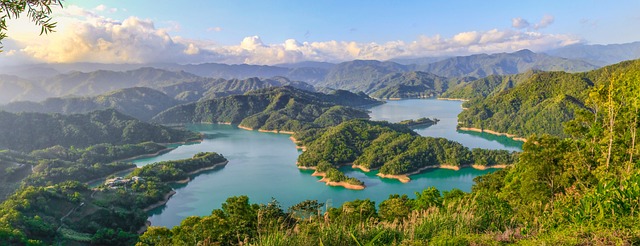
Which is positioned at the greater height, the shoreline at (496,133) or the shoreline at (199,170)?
the shoreline at (496,133)

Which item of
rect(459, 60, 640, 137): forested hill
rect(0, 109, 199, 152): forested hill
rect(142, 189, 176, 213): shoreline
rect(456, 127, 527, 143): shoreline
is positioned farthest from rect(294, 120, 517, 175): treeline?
rect(0, 109, 199, 152): forested hill

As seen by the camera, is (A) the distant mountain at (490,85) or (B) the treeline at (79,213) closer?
(B) the treeline at (79,213)

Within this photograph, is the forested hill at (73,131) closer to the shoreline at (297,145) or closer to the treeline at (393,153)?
the shoreline at (297,145)

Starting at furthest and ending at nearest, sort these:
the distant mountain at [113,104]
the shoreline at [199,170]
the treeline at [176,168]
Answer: the distant mountain at [113,104], the shoreline at [199,170], the treeline at [176,168]

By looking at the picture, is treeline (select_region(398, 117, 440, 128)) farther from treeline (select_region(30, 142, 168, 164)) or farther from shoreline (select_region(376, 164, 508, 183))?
treeline (select_region(30, 142, 168, 164))

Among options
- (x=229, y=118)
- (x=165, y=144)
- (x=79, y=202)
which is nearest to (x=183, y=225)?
(x=79, y=202)

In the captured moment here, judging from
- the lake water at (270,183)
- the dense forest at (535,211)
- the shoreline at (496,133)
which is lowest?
the lake water at (270,183)

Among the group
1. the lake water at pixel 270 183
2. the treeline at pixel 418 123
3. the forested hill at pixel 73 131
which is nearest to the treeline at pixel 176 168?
the lake water at pixel 270 183
